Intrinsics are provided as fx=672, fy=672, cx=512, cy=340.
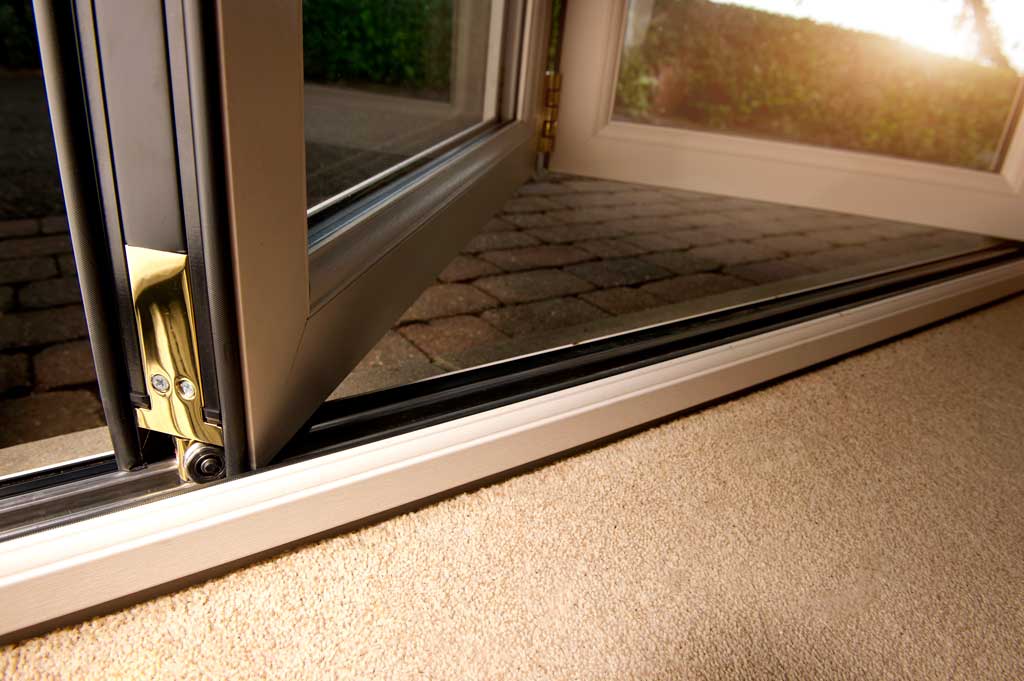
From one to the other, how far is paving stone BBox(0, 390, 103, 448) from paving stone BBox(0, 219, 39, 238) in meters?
0.77

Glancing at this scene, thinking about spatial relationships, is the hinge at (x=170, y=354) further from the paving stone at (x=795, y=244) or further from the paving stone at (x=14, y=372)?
the paving stone at (x=795, y=244)

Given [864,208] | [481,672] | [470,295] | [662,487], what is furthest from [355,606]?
[864,208]

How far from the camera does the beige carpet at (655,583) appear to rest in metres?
0.58

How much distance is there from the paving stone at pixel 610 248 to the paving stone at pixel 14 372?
116 centimetres

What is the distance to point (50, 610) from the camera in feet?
1.78

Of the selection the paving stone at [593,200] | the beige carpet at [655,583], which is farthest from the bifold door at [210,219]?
the paving stone at [593,200]

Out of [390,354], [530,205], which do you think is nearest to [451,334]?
[390,354]

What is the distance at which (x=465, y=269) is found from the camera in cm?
145

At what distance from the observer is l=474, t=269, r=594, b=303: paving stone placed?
135 cm

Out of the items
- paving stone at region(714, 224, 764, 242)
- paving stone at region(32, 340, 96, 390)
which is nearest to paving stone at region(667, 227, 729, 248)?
paving stone at region(714, 224, 764, 242)

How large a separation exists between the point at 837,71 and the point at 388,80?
185 centimetres

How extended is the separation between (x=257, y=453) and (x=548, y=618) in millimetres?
319

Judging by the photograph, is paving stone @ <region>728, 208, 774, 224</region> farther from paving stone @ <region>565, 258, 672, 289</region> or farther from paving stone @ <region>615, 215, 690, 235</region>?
paving stone @ <region>565, 258, 672, 289</region>

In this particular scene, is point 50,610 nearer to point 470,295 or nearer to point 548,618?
point 548,618
